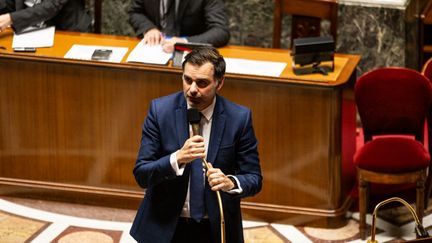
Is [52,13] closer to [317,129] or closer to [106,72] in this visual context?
[106,72]

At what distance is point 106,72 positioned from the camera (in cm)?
579

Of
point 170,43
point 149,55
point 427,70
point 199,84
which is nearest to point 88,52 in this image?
point 149,55

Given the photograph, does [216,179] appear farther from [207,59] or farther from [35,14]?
[35,14]

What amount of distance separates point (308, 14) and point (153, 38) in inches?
42.8

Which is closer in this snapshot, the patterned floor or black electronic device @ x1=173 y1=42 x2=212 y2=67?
the patterned floor

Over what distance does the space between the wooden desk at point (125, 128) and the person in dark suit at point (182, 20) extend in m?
0.14

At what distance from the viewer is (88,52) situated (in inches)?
234

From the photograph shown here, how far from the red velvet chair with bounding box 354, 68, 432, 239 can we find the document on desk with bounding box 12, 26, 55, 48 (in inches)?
79.9

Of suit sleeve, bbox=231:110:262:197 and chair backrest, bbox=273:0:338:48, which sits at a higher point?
chair backrest, bbox=273:0:338:48

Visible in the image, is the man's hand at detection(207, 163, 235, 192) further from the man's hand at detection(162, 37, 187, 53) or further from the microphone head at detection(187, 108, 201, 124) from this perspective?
the man's hand at detection(162, 37, 187, 53)

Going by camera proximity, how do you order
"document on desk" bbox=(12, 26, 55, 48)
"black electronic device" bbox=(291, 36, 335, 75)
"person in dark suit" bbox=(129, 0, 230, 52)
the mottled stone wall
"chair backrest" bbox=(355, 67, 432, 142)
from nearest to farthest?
1. "black electronic device" bbox=(291, 36, 335, 75)
2. "chair backrest" bbox=(355, 67, 432, 142)
3. "document on desk" bbox=(12, 26, 55, 48)
4. "person in dark suit" bbox=(129, 0, 230, 52)
5. the mottled stone wall

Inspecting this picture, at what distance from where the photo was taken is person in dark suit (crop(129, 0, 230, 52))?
6.15 metres

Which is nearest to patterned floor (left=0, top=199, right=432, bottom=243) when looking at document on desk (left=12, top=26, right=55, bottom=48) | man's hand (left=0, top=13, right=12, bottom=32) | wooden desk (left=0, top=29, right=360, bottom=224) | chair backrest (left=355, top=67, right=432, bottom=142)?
wooden desk (left=0, top=29, right=360, bottom=224)

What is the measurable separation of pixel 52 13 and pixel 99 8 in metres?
0.51
